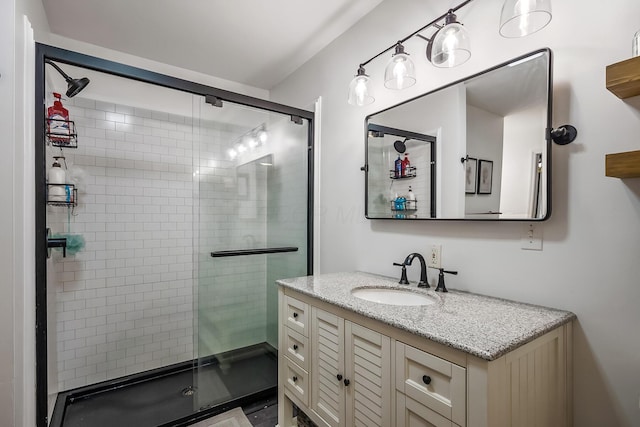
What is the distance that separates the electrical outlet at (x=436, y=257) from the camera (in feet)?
5.07

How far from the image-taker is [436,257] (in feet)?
5.10

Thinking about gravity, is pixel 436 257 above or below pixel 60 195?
below

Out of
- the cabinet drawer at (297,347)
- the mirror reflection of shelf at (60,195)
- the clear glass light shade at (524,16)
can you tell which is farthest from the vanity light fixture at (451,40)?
the mirror reflection of shelf at (60,195)

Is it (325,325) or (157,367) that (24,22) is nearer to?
(325,325)

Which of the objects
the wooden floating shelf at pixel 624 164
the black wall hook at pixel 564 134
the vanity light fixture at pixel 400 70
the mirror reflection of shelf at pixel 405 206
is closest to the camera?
the wooden floating shelf at pixel 624 164

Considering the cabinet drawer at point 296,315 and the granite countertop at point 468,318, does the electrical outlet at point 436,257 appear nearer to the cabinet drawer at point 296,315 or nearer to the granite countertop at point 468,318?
the granite countertop at point 468,318

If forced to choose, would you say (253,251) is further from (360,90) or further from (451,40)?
(451,40)

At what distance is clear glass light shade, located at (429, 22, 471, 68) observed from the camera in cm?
124

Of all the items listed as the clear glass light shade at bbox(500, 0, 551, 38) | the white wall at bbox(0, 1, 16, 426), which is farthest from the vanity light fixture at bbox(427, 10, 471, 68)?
the white wall at bbox(0, 1, 16, 426)

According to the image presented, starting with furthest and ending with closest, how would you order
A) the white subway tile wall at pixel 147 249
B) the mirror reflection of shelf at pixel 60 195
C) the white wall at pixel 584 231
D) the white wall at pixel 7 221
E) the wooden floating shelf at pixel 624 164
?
the white subway tile wall at pixel 147 249 → the mirror reflection of shelf at pixel 60 195 → the white wall at pixel 7 221 → the white wall at pixel 584 231 → the wooden floating shelf at pixel 624 164

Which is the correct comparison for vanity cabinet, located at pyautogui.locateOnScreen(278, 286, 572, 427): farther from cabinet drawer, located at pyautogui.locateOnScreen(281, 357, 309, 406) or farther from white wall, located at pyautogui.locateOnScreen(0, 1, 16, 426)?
white wall, located at pyautogui.locateOnScreen(0, 1, 16, 426)

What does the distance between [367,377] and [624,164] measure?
3.55ft

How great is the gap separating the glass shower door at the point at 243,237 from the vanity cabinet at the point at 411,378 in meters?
0.78

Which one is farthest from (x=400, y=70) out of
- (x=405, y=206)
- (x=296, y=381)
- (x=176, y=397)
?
(x=176, y=397)
